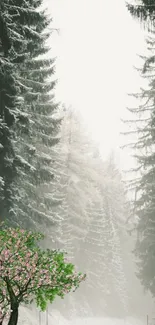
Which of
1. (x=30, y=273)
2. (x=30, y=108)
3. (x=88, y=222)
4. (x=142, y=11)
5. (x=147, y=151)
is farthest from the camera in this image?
(x=88, y=222)

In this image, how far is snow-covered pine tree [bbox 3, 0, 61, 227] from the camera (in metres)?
10.7

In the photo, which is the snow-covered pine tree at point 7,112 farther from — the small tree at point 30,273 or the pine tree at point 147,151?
the pine tree at point 147,151

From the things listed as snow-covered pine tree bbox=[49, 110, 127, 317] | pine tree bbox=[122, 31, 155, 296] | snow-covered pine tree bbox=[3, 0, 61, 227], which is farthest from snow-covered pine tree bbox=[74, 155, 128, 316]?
snow-covered pine tree bbox=[3, 0, 61, 227]

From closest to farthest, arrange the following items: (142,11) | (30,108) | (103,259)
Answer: (142,11)
(30,108)
(103,259)

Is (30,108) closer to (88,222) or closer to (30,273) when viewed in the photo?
(30,273)

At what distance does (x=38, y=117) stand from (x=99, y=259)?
82.1ft

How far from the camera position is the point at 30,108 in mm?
14398

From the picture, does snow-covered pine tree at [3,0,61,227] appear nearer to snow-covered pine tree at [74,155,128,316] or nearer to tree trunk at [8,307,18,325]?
tree trunk at [8,307,18,325]

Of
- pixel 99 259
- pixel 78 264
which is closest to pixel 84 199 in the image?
pixel 78 264

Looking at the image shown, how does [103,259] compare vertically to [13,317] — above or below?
above

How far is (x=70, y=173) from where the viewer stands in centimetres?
2847

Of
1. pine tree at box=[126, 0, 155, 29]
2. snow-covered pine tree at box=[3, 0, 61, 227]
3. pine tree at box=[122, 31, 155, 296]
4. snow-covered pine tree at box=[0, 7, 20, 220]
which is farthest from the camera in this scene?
pine tree at box=[122, 31, 155, 296]

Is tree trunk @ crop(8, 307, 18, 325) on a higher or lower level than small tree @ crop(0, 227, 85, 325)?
lower

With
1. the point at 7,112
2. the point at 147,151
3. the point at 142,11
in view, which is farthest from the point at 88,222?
the point at 142,11
